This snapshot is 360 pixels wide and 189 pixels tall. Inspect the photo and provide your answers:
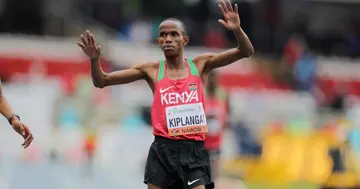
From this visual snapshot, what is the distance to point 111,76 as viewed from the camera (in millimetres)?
8398

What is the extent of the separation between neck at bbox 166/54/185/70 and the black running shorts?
67 centimetres

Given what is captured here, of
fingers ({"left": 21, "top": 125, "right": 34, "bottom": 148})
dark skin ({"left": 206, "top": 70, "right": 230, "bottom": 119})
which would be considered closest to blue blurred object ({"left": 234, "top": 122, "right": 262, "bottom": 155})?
dark skin ({"left": 206, "top": 70, "right": 230, "bottom": 119})

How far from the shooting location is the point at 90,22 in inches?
1090

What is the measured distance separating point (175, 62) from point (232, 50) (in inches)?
20.9

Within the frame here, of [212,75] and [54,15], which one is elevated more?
[54,15]

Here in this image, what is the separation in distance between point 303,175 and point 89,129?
14.1ft

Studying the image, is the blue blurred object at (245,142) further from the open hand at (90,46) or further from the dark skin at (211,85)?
the open hand at (90,46)

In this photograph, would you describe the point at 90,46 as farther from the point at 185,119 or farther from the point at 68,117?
the point at 68,117

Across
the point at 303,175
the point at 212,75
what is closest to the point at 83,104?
the point at 303,175

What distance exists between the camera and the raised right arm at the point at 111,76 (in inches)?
325

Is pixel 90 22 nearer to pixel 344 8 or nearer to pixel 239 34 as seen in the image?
pixel 344 8

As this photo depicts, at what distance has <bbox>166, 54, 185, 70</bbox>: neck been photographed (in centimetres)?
849

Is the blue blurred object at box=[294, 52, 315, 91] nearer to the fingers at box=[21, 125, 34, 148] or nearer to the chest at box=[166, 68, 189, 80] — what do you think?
the chest at box=[166, 68, 189, 80]

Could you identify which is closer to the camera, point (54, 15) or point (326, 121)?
point (326, 121)
